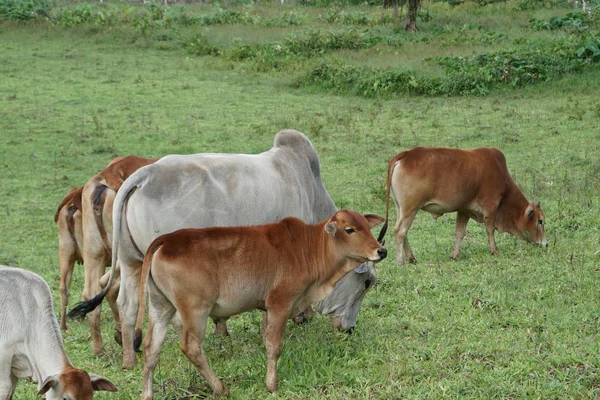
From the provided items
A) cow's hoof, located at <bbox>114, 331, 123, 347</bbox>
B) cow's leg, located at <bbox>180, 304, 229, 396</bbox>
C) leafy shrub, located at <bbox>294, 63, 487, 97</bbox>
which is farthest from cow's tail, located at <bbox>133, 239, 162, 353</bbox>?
leafy shrub, located at <bbox>294, 63, 487, 97</bbox>

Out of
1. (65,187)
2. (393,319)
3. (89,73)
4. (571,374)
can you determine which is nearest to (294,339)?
(393,319)

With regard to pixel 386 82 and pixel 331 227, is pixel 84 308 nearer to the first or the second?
pixel 331 227

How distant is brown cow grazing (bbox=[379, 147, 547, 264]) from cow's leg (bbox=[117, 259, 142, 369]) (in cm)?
317

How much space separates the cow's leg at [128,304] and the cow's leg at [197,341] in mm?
1096

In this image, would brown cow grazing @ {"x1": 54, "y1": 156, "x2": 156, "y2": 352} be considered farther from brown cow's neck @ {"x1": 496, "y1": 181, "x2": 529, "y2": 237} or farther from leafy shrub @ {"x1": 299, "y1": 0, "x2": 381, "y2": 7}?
leafy shrub @ {"x1": 299, "y1": 0, "x2": 381, "y2": 7}

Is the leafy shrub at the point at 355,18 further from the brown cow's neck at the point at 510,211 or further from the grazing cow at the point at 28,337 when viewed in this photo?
the grazing cow at the point at 28,337

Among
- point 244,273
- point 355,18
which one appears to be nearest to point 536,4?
point 355,18

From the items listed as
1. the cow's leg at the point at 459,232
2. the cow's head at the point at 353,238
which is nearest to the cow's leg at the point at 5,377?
the cow's head at the point at 353,238

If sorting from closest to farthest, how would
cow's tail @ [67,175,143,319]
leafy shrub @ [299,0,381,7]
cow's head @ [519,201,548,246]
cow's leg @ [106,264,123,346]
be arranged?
cow's tail @ [67,175,143,319], cow's leg @ [106,264,123,346], cow's head @ [519,201,548,246], leafy shrub @ [299,0,381,7]

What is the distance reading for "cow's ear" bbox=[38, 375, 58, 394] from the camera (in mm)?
4590

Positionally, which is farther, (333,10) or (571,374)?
(333,10)

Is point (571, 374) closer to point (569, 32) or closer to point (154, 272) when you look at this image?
point (154, 272)

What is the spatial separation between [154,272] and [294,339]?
1.46m

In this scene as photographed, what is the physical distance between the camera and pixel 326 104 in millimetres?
17625
